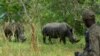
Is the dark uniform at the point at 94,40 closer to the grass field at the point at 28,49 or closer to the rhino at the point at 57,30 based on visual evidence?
the grass field at the point at 28,49

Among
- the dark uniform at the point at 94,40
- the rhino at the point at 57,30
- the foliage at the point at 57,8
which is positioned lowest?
the rhino at the point at 57,30

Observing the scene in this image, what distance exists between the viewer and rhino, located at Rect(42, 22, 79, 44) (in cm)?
2495

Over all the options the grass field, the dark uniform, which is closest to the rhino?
the grass field

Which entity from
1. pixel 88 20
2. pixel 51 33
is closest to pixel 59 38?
pixel 51 33

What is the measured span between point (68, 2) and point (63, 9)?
75 cm

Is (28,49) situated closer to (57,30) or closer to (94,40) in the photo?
(94,40)

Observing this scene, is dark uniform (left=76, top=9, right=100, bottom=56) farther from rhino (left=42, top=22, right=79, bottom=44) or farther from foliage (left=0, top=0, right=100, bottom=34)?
rhino (left=42, top=22, right=79, bottom=44)

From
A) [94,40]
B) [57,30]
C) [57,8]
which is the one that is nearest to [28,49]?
[94,40]

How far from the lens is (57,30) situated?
84.1ft

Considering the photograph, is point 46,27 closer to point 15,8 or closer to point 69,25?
point 69,25

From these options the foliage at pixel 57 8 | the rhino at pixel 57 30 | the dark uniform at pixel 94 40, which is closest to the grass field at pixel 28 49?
the rhino at pixel 57 30

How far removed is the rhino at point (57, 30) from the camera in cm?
2495

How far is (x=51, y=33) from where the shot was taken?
1013 inches

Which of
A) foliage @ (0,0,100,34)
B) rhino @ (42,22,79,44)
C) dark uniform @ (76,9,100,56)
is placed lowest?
rhino @ (42,22,79,44)
